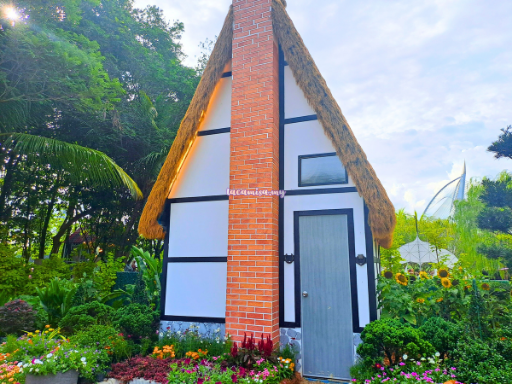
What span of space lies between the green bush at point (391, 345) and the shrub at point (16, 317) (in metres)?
5.37

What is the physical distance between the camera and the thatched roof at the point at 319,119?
428 centimetres

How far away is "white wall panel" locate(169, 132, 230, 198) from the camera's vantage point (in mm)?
5199

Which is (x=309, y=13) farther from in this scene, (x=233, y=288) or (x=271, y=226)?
(x=233, y=288)

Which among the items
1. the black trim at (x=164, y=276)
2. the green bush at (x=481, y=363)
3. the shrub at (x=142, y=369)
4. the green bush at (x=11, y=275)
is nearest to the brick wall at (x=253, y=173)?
the shrub at (x=142, y=369)

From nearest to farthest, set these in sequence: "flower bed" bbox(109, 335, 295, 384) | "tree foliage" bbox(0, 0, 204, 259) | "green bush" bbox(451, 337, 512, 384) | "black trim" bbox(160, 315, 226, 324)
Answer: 1. "green bush" bbox(451, 337, 512, 384)
2. "flower bed" bbox(109, 335, 295, 384)
3. "black trim" bbox(160, 315, 226, 324)
4. "tree foliage" bbox(0, 0, 204, 259)

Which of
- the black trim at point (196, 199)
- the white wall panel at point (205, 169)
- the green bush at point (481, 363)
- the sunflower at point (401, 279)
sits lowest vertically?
the green bush at point (481, 363)

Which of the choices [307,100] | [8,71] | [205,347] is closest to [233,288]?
[205,347]

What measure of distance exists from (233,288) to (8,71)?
23.8 ft

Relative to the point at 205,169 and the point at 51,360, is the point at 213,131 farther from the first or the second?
the point at 51,360

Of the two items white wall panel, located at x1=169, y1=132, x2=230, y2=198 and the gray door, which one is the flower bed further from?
white wall panel, located at x1=169, y1=132, x2=230, y2=198

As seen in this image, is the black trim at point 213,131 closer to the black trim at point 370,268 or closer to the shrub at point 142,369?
the black trim at point 370,268

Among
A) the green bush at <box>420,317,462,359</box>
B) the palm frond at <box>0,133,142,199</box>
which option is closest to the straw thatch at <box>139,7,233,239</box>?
the palm frond at <box>0,133,142,199</box>

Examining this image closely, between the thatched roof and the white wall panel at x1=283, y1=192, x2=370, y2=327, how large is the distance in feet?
0.65

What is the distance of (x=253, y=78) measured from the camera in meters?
5.00
